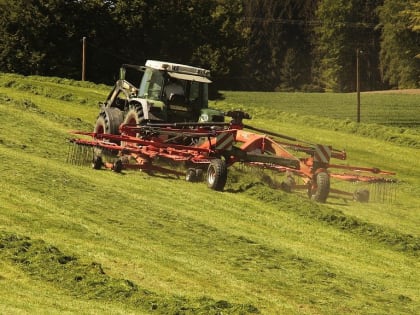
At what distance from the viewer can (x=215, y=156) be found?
51.1ft

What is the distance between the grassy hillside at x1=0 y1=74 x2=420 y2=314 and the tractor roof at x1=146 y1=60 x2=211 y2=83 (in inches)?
90.1

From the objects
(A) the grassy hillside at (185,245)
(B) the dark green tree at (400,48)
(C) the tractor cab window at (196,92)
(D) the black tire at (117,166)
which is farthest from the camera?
(B) the dark green tree at (400,48)

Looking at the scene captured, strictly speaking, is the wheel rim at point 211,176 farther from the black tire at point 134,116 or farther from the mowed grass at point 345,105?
the mowed grass at point 345,105

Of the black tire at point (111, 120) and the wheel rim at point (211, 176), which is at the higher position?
the black tire at point (111, 120)

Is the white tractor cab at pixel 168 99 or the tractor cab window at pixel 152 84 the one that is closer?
the white tractor cab at pixel 168 99

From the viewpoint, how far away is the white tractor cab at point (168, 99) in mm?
16812

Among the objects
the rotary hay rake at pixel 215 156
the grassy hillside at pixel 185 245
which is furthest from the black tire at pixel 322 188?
the grassy hillside at pixel 185 245

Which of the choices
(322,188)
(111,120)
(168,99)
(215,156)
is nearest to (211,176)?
(215,156)

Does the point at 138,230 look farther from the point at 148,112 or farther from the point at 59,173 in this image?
the point at 148,112

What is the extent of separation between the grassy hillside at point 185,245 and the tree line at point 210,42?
36208 mm

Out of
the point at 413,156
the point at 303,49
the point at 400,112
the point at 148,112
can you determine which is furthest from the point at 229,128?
the point at 303,49

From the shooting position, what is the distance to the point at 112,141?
17609mm

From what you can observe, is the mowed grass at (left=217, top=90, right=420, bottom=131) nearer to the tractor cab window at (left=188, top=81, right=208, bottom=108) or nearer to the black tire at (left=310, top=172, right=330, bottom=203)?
the tractor cab window at (left=188, top=81, right=208, bottom=108)

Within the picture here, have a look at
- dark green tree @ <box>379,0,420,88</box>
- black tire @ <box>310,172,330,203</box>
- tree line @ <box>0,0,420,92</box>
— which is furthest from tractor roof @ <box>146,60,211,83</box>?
dark green tree @ <box>379,0,420,88</box>
